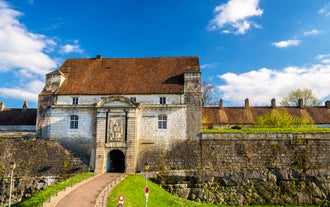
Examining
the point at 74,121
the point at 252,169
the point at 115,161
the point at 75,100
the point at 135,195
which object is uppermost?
the point at 75,100

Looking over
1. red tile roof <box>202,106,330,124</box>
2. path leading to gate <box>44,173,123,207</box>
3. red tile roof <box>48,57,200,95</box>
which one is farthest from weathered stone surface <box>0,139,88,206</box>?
red tile roof <box>202,106,330,124</box>

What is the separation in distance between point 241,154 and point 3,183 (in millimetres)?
21433

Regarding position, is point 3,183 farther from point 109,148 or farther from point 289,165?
point 289,165

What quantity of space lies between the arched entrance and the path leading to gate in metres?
5.25

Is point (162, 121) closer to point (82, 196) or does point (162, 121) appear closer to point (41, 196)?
point (82, 196)

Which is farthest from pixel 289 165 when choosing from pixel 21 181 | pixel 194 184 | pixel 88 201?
pixel 21 181

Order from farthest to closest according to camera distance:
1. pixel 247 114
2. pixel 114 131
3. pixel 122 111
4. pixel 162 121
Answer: pixel 247 114 → pixel 162 121 → pixel 122 111 → pixel 114 131

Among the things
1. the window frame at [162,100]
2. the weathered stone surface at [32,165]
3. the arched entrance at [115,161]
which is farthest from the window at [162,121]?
the weathered stone surface at [32,165]

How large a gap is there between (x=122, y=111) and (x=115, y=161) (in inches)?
216

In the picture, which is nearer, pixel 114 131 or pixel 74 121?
pixel 114 131

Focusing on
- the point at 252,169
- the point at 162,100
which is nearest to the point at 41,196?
the point at 162,100

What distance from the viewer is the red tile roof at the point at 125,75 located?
2666cm

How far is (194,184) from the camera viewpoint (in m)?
23.1

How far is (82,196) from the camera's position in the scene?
1511 cm
